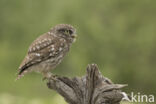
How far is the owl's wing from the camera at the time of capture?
852cm

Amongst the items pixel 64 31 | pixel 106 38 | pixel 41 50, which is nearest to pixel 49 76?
pixel 41 50

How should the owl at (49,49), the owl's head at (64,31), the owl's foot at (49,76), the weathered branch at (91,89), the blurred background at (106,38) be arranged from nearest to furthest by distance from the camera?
the weathered branch at (91,89) < the owl's foot at (49,76) < the owl at (49,49) < the owl's head at (64,31) < the blurred background at (106,38)

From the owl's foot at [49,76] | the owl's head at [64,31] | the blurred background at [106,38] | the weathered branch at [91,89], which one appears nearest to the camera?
the weathered branch at [91,89]

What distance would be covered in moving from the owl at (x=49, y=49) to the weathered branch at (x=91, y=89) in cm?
53

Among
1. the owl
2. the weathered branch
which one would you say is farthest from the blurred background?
the weathered branch

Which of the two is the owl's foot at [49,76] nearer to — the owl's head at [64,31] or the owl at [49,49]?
the owl at [49,49]

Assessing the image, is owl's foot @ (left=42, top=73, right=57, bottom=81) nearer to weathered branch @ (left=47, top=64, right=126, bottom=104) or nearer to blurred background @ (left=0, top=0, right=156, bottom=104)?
weathered branch @ (left=47, top=64, right=126, bottom=104)

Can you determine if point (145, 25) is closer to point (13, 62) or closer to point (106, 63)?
point (106, 63)

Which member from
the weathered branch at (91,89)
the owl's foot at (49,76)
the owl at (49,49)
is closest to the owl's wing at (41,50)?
the owl at (49,49)

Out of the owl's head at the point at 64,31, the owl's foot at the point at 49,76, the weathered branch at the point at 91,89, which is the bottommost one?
the weathered branch at the point at 91,89

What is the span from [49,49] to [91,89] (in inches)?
40.1

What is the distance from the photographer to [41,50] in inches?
345

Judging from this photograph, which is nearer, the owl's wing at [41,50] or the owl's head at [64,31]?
the owl's wing at [41,50]

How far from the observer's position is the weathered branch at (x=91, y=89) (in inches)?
313
